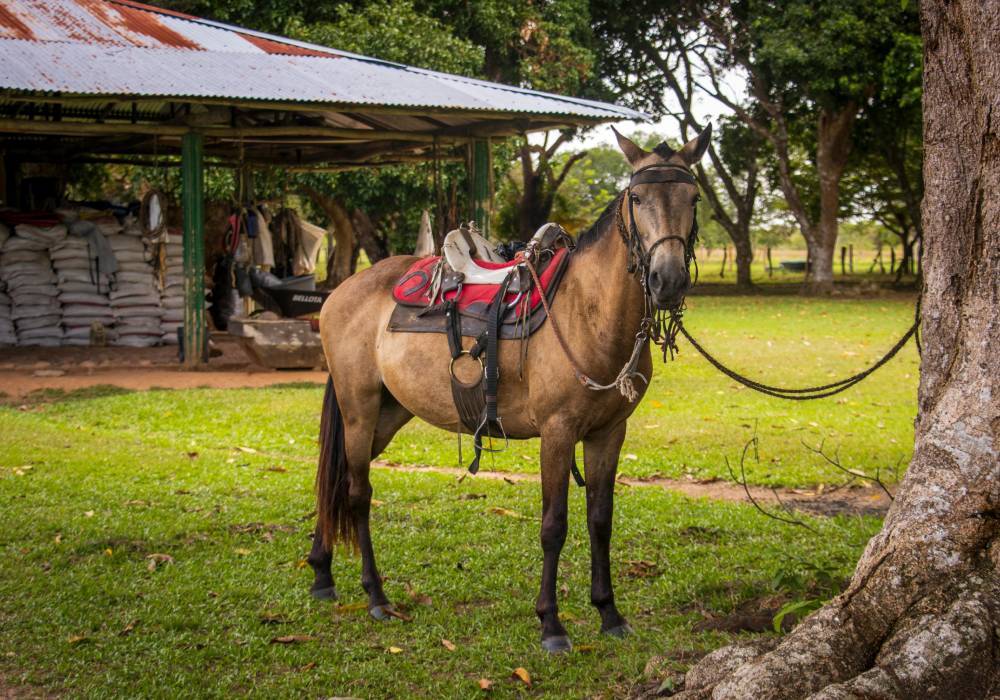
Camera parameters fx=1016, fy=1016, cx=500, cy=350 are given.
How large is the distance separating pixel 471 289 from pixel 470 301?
0.34 feet

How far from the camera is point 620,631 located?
4.75 m

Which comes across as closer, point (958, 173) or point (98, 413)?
point (958, 173)

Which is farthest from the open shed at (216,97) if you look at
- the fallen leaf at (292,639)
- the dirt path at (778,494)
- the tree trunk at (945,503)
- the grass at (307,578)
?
the tree trunk at (945,503)

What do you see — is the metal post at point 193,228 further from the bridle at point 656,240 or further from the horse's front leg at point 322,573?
the bridle at point 656,240

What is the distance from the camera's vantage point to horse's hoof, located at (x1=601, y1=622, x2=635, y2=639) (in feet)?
15.5

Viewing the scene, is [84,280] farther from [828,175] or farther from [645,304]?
[828,175]

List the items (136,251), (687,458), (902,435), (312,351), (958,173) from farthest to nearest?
(136,251) < (312,351) < (902,435) < (687,458) < (958,173)

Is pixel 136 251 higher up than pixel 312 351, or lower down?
higher up

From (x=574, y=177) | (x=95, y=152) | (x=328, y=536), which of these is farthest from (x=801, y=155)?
(x=328, y=536)

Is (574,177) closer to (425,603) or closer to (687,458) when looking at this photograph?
(687,458)

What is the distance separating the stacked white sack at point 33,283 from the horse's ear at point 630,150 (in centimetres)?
1305

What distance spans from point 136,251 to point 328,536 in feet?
39.4

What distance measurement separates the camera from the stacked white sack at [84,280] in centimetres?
1538

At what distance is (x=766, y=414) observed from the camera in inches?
413
